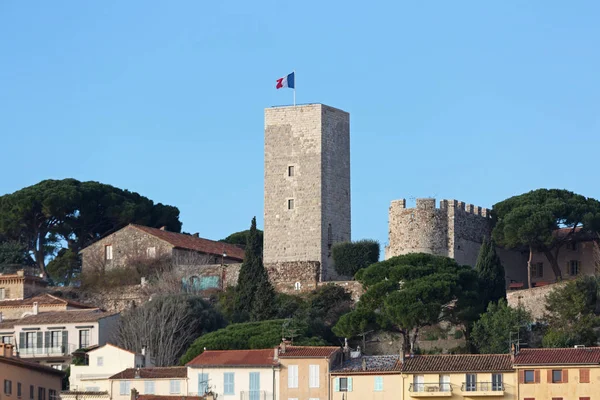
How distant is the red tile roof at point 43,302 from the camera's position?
247ft

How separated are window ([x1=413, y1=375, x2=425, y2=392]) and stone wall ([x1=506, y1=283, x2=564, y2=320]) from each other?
1534 centimetres

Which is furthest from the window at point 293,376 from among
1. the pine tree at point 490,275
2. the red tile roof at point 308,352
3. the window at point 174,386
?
the pine tree at point 490,275

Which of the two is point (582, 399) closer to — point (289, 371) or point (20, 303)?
point (289, 371)

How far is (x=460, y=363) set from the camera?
57.3m

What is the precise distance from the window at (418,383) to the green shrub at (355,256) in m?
23.4

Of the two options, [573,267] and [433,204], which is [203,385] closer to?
[433,204]

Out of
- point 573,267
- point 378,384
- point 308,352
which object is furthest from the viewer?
point 573,267

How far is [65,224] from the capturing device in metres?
91.2

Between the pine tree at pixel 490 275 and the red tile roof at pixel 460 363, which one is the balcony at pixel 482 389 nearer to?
the red tile roof at pixel 460 363

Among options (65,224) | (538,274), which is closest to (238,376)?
(538,274)

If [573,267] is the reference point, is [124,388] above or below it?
below

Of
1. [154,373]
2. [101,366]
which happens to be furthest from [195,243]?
[154,373]

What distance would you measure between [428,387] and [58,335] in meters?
19.0

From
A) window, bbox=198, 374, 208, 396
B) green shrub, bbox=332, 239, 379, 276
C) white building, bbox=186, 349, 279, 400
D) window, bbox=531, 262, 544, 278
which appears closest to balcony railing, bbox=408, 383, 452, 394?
white building, bbox=186, 349, 279, 400
